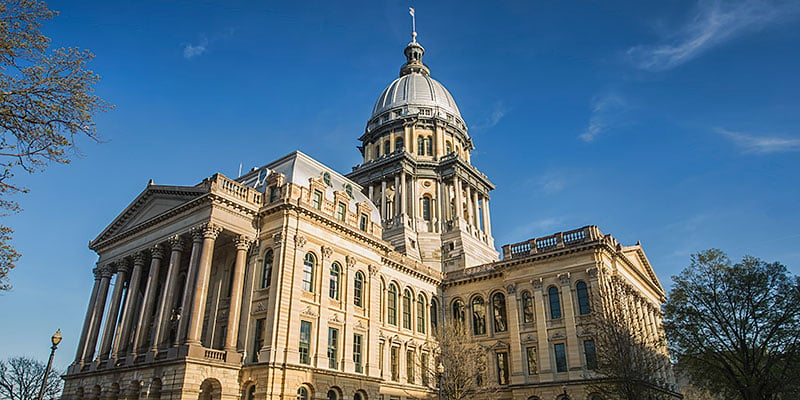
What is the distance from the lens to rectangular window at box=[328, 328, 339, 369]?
114 ft

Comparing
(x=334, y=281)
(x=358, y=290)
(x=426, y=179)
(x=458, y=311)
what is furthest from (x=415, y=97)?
(x=334, y=281)

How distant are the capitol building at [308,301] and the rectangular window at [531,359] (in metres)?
0.09

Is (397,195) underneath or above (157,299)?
above

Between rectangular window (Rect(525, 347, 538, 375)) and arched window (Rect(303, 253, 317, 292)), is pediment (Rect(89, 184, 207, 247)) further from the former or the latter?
rectangular window (Rect(525, 347, 538, 375))

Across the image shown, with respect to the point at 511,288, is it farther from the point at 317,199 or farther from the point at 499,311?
the point at 317,199

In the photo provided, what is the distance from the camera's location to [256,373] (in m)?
30.6

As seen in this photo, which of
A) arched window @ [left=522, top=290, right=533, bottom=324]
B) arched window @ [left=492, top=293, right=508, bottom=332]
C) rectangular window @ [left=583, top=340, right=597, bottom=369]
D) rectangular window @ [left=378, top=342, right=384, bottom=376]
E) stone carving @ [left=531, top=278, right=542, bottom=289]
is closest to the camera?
rectangular window @ [left=583, top=340, right=597, bottom=369]

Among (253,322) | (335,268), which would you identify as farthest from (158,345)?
(335,268)

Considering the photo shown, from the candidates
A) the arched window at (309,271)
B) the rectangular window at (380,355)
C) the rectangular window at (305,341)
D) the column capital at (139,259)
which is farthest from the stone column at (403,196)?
the column capital at (139,259)

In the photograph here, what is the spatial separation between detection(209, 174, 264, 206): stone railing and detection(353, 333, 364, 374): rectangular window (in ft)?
38.3

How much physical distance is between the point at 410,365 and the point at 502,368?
7.44 metres

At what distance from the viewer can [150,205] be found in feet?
126

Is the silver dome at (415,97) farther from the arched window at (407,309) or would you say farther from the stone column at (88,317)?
the stone column at (88,317)

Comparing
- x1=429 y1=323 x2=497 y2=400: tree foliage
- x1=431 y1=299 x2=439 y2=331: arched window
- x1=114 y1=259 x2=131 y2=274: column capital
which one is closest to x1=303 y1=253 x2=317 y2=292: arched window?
x1=429 y1=323 x2=497 y2=400: tree foliage
